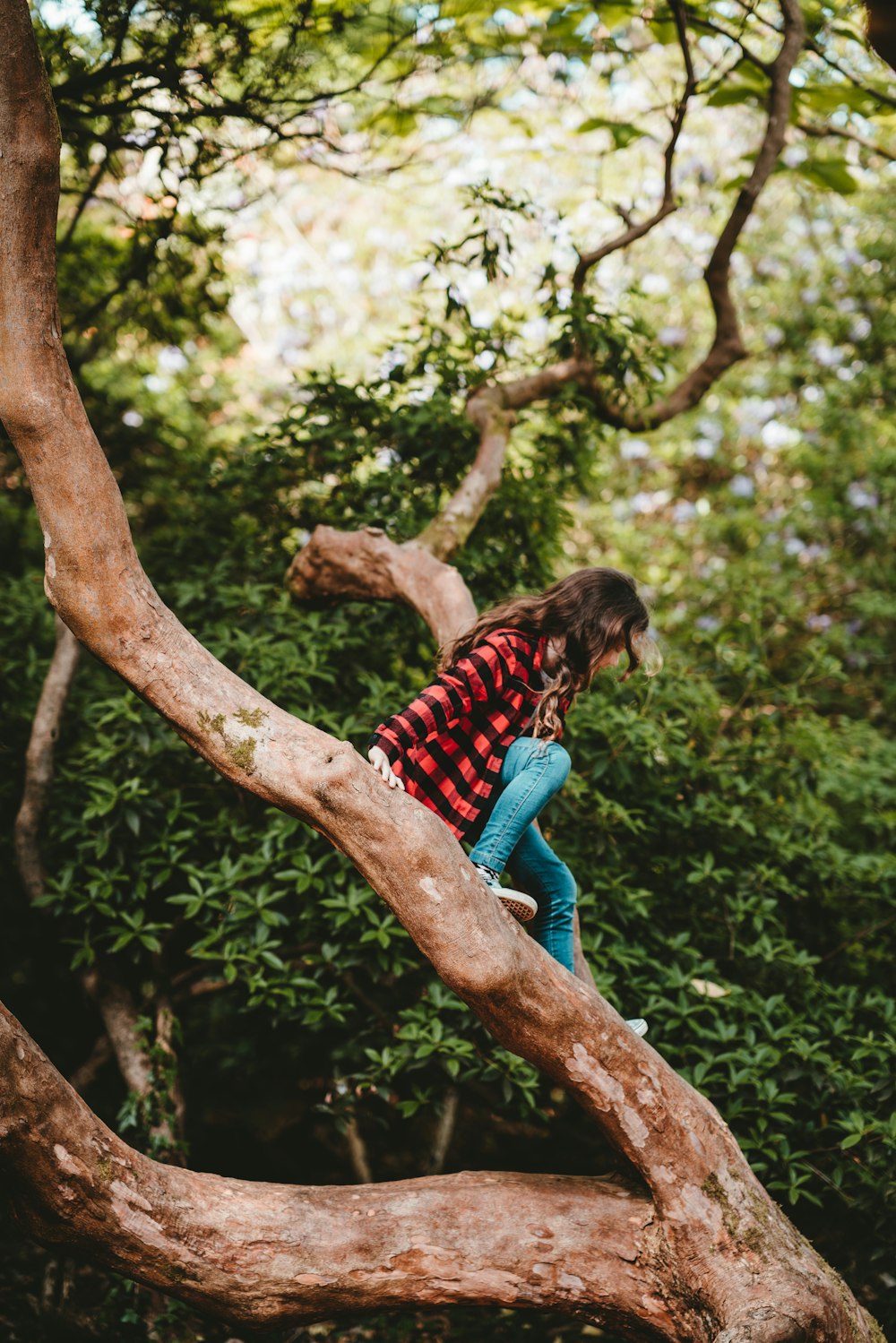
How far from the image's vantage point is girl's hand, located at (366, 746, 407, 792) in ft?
7.69

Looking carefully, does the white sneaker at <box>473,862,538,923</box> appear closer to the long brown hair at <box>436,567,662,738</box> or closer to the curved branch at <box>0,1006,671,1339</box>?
the long brown hair at <box>436,567,662,738</box>

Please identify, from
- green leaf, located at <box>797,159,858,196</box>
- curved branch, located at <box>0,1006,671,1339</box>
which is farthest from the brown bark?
green leaf, located at <box>797,159,858,196</box>

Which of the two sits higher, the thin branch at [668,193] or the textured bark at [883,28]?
the thin branch at [668,193]

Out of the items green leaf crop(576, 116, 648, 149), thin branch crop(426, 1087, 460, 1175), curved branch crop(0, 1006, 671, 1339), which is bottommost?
thin branch crop(426, 1087, 460, 1175)

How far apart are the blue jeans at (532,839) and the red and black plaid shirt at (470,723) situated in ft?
0.19

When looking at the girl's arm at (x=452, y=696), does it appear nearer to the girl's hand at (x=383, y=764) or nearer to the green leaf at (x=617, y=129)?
the girl's hand at (x=383, y=764)

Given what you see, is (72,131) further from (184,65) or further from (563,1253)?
(563,1253)

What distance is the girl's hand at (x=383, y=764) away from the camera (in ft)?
7.69

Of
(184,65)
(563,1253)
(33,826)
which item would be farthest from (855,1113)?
(184,65)

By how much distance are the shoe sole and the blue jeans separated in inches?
4.3

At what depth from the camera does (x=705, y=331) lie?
9.28 meters

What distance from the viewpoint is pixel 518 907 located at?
8.26ft

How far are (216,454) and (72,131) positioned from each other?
4.83ft

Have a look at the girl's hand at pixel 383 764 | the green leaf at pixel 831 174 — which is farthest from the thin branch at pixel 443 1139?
the green leaf at pixel 831 174
